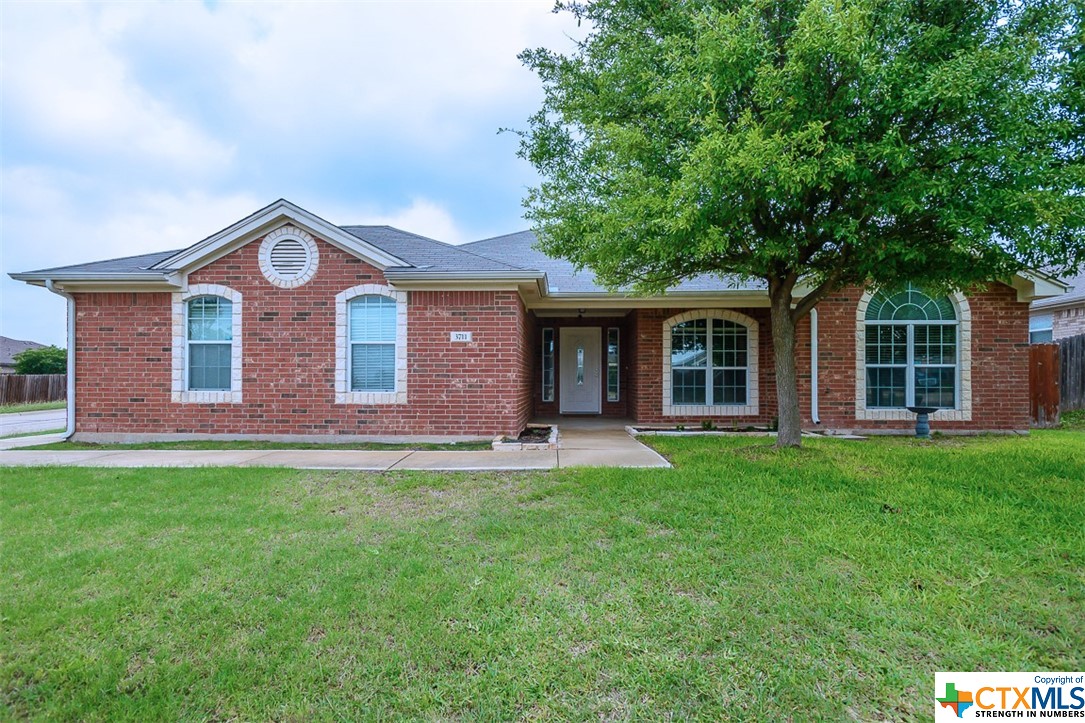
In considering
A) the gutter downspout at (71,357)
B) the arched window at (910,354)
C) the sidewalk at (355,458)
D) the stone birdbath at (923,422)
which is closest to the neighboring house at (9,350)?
the gutter downspout at (71,357)

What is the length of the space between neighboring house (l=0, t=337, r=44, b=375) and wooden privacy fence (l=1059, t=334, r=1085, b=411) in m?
51.6

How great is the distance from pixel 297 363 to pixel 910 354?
1222cm

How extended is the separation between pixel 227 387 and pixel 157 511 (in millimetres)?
5080

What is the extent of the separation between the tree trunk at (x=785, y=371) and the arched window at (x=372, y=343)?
21.5ft

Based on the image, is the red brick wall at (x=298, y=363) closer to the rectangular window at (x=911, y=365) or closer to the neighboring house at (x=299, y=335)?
the neighboring house at (x=299, y=335)

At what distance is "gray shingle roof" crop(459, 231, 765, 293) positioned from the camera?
1042cm

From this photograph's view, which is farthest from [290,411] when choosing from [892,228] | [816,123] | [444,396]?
[892,228]

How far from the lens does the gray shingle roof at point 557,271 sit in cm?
1042

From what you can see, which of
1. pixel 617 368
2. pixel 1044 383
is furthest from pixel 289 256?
pixel 1044 383

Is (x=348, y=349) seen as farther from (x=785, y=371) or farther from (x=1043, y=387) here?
(x=1043, y=387)

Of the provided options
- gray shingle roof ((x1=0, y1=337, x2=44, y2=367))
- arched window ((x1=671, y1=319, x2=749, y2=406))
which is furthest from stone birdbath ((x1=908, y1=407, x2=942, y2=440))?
gray shingle roof ((x1=0, y1=337, x2=44, y2=367))

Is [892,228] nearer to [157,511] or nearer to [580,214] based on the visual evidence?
[580,214]

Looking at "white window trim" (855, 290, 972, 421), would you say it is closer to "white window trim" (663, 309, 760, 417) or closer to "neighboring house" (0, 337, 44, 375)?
"white window trim" (663, 309, 760, 417)

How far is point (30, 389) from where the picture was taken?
22.5m
